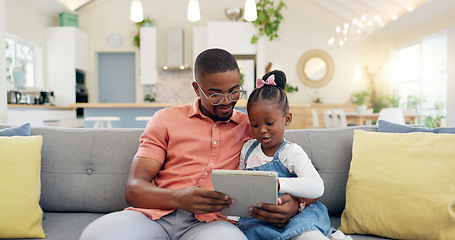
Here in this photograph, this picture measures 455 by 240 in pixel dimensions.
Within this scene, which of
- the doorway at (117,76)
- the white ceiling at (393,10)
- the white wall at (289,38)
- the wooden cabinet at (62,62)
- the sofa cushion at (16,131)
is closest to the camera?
the sofa cushion at (16,131)

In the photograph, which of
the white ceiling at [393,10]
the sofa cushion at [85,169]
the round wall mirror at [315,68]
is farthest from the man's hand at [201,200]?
the round wall mirror at [315,68]

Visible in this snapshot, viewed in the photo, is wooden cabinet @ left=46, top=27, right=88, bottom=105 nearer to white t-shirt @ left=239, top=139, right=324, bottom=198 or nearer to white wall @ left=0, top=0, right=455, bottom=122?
white wall @ left=0, top=0, right=455, bottom=122

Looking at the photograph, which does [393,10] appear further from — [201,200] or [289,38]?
[201,200]

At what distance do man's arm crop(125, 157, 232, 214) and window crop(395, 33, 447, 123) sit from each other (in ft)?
21.7

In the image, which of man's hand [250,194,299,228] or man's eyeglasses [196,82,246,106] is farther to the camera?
man's eyeglasses [196,82,246,106]

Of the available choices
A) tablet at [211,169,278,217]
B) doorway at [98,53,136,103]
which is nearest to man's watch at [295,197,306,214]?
tablet at [211,169,278,217]

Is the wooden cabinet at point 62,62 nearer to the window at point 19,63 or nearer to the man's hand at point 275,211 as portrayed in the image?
the window at point 19,63

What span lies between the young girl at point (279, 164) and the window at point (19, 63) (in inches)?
230

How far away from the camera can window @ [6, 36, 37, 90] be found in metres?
6.03

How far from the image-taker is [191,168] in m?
1.45

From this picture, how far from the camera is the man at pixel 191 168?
121 centimetres

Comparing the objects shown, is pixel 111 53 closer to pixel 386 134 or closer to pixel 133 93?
pixel 133 93

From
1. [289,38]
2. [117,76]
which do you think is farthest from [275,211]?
[289,38]

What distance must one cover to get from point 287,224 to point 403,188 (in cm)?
52
